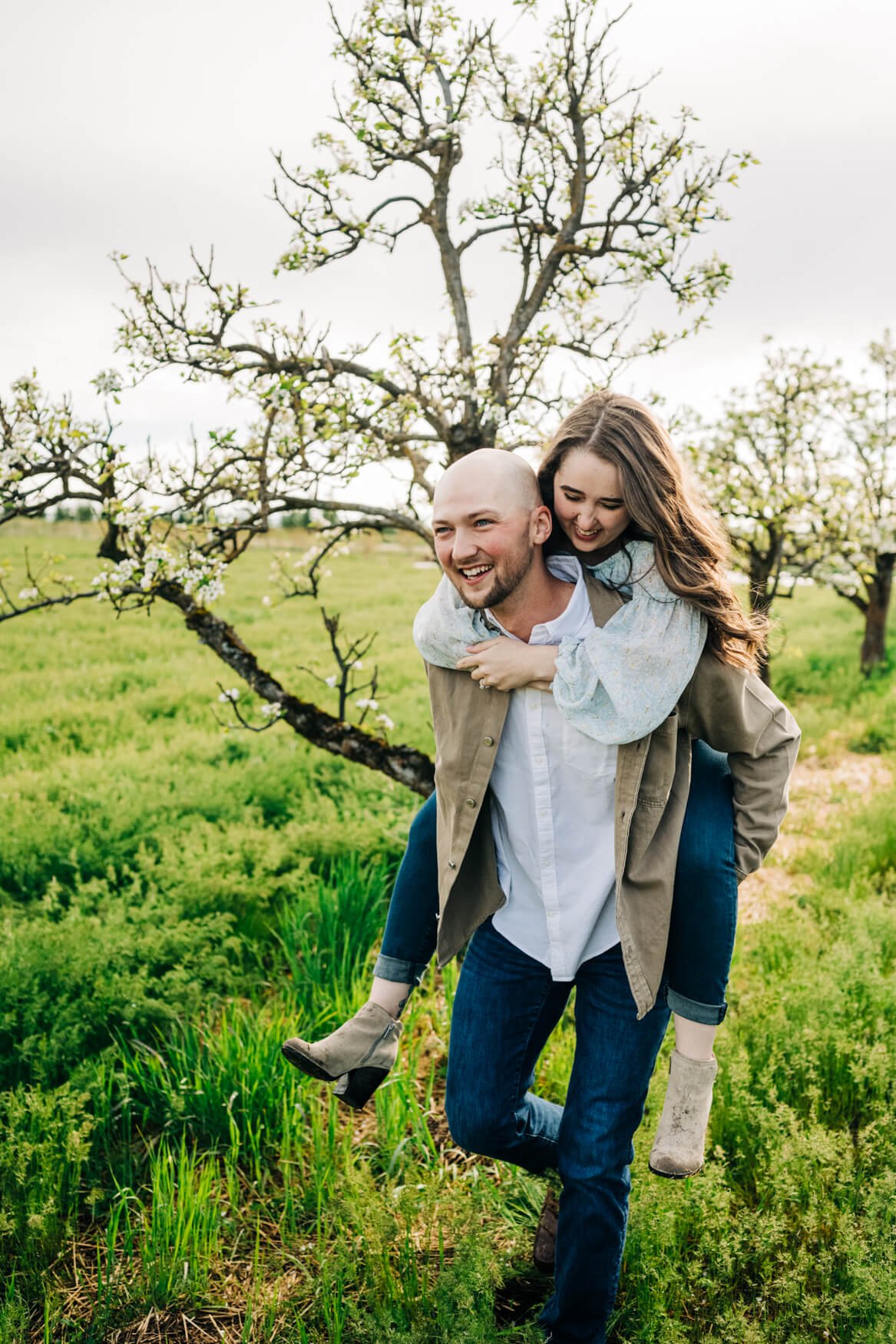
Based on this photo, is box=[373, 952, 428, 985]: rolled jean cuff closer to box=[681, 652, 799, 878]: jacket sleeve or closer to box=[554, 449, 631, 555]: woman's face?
box=[681, 652, 799, 878]: jacket sleeve

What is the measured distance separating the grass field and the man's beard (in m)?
1.76

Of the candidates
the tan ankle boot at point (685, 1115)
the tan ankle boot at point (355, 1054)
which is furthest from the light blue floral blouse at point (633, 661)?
the tan ankle boot at point (355, 1054)

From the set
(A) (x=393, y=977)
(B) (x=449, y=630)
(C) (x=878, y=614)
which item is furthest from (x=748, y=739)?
(C) (x=878, y=614)

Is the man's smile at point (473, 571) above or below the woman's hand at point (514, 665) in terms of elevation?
above

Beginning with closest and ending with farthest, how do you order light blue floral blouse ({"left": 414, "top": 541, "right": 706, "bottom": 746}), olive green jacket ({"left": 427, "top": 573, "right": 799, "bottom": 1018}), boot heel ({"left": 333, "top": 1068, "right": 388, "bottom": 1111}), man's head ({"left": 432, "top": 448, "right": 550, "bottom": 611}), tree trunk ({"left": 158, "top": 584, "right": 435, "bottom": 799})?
light blue floral blouse ({"left": 414, "top": 541, "right": 706, "bottom": 746}), olive green jacket ({"left": 427, "top": 573, "right": 799, "bottom": 1018}), man's head ({"left": 432, "top": 448, "right": 550, "bottom": 611}), boot heel ({"left": 333, "top": 1068, "right": 388, "bottom": 1111}), tree trunk ({"left": 158, "top": 584, "right": 435, "bottom": 799})

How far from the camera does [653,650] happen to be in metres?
2.17

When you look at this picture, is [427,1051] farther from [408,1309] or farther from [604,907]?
[604,907]

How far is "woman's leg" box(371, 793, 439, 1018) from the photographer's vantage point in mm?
2695

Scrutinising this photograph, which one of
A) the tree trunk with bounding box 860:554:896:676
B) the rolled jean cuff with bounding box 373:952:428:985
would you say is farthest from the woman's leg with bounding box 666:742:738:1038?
the tree trunk with bounding box 860:554:896:676

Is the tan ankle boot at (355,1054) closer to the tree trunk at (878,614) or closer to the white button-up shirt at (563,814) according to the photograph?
the white button-up shirt at (563,814)

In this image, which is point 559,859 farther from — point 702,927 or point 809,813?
point 809,813

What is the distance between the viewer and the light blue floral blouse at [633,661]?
216 cm

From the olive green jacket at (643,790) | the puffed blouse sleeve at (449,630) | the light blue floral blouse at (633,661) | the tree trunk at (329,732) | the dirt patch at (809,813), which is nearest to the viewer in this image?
the light blue floral blouse at (633,661)

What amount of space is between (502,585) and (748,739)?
740 mm
